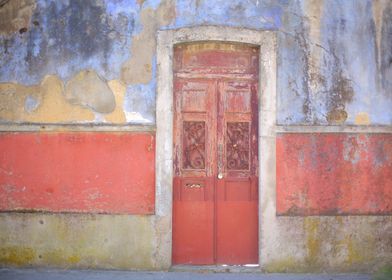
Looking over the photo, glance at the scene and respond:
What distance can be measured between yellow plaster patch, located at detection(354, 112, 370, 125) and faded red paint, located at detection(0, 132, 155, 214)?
261 centimetres

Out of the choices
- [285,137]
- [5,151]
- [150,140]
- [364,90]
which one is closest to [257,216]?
[285,137]

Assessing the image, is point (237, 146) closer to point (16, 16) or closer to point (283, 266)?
point (283, 266)

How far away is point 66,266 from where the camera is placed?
262 inches

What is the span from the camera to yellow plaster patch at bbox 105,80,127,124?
22.1 ft

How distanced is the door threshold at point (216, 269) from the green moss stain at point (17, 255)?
175 centimetres

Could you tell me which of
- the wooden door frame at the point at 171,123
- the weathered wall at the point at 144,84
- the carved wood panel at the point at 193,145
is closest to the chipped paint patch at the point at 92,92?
the weathered wall at the point at 144,84

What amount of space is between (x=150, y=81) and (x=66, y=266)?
251 cm

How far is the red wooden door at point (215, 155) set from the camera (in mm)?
6832

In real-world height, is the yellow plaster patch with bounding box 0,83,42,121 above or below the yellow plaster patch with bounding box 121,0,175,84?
below

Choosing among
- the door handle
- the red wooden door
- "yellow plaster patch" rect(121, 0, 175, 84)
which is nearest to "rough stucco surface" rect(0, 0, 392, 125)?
"yellow plaster patch" rect(121, 0, 175, 84)

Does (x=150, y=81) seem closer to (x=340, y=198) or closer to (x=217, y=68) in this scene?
(x=217, y=68)

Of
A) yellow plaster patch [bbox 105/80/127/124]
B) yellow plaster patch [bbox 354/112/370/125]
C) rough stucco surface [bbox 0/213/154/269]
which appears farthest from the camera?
yellow plaster patch [bbox 354/112/370/125]

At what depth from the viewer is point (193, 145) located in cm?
691

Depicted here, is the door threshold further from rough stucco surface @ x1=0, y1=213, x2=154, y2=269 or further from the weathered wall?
rough stucco surface @ x1=0, y1=213, x2=154, y2=269
